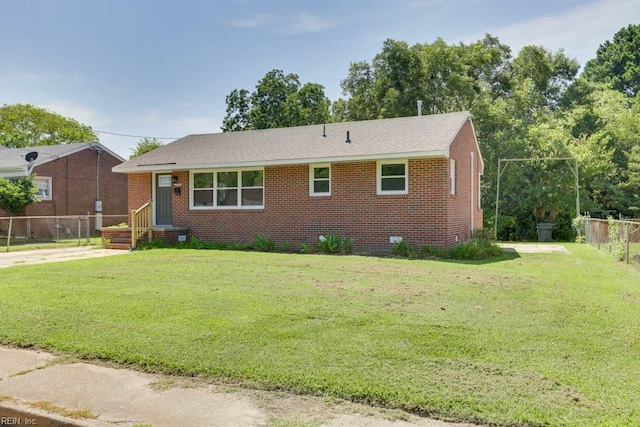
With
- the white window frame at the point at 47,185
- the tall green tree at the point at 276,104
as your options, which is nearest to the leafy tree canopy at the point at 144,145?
the tall green tree at the point at 276,104

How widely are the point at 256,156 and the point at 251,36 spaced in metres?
5.85

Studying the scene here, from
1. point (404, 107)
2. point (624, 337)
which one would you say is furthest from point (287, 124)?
point (624, 337)

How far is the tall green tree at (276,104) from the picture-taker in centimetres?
3559

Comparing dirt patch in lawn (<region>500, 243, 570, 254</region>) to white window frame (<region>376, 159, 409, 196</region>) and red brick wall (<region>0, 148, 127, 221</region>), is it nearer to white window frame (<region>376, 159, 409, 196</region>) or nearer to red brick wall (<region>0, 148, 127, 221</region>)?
white window frame (<region>376, 159, 409, 196</region>)

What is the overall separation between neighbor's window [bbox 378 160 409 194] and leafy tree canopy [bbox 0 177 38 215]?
1637 centimetres

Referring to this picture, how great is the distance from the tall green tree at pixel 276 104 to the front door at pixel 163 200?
60.9ft

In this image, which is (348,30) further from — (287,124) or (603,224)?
(287,124)

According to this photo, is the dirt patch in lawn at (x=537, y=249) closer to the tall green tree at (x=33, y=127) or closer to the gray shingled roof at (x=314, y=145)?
the gray shingled roof at (x=314, y=145)

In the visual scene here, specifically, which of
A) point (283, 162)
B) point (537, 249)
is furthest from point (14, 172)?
point (537, 249)

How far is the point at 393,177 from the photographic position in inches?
559

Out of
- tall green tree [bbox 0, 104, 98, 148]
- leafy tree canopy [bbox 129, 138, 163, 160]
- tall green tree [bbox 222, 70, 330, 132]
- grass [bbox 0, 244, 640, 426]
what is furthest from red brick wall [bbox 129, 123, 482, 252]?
tall green tree [bbox 0, 104, 98, 148]

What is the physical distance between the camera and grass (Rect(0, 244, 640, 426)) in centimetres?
367

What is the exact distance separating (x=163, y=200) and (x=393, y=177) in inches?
336

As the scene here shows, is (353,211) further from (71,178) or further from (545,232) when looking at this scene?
(71,178)
